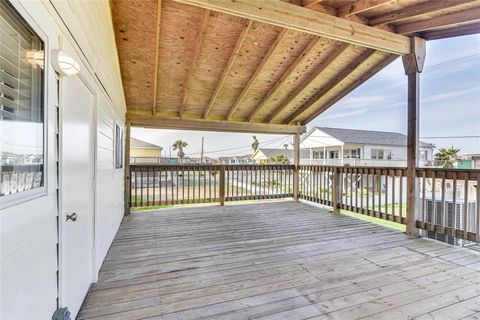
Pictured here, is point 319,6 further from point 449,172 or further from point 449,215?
point 449,215

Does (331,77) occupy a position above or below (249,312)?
above

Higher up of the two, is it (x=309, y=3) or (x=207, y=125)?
(x=309, y=3)

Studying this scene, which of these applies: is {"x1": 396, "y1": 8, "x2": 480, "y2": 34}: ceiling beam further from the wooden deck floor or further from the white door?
the white door

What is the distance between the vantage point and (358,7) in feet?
11.0

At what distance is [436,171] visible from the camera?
12.1 ft

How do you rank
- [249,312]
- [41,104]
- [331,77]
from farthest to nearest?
1. [331,77]
2. [249,312]
3. [41,104]

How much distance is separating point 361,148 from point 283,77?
1272 cm

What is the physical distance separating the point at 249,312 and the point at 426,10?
168 inches

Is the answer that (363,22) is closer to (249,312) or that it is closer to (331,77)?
(331,77)

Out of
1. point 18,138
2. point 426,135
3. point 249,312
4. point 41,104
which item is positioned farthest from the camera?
point 426,135

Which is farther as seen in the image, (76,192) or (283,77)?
(283,77)

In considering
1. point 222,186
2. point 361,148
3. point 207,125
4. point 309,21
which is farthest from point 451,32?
point 361,148

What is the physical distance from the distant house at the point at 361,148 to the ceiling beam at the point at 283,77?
10429 mm

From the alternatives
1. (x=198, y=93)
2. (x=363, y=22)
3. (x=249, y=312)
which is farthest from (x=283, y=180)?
(x=249, y=312)
